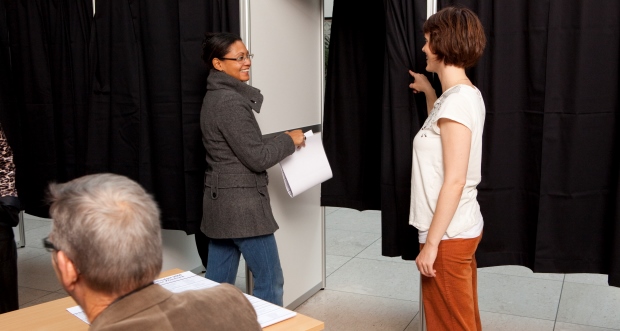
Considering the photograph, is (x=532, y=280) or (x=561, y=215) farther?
(x=532, y=280)

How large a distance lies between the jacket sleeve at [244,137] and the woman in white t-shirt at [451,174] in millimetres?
617

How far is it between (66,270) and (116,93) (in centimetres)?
232

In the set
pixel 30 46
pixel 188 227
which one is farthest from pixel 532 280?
pixel 30 46

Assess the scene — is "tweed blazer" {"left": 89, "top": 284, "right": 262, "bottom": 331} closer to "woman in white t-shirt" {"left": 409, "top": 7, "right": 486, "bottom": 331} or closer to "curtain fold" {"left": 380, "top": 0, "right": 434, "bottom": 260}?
"woman in white t-shirt" {"left": 409, "top": 7, "right": 486, "bottom": 331}

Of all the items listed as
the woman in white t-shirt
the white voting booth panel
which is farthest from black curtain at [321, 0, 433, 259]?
the woman in white t-shirt

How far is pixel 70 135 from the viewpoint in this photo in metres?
3.53

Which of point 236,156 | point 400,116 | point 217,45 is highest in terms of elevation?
point 217,45

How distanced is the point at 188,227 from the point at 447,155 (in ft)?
5.22

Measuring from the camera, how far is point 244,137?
2379 millimetres

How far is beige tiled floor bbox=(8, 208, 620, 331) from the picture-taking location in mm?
3176

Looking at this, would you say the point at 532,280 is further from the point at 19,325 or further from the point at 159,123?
the point at 19,325

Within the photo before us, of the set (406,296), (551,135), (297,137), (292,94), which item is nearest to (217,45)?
(297,137)

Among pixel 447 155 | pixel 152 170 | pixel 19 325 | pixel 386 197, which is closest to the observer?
pixel 19 325

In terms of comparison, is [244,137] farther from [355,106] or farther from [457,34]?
[355,106]
